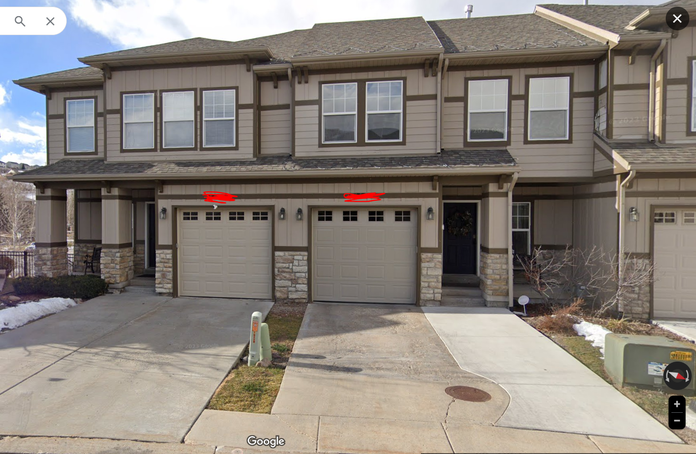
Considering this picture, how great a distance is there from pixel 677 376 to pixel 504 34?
9167mm

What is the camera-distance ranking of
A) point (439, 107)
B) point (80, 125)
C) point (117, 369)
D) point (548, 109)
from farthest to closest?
point (80, 125)
point (548, 109)
point (439, 107)
point (117, 369)

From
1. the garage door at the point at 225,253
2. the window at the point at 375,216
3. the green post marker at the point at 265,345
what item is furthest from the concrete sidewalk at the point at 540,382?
the garage door at the point at 225,253

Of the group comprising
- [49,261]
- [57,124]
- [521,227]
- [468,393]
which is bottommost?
[468,393]

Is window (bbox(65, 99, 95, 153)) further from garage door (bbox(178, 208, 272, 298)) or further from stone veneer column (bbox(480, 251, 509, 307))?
stone veneer column (bbox(480, 251, 509, 307))

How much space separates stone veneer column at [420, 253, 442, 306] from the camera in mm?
9258

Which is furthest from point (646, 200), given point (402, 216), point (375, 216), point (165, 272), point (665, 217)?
point (165, 272)

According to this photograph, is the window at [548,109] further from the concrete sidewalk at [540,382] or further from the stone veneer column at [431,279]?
the concrete sidewalk at [540,382]

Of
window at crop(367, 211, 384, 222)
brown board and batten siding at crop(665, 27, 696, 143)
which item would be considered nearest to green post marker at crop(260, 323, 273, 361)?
A: window at crop(367, 211, 384, 222)

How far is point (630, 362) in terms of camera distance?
16.3 feet

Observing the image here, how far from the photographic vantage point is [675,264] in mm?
8281

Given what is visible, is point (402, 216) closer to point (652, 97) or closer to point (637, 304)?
point (637, 304)

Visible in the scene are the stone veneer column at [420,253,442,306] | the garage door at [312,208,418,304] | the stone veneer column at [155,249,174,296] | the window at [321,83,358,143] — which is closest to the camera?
the stone veneer column at [420,253,442,306]

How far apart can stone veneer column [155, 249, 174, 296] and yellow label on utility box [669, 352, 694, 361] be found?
10021 mm

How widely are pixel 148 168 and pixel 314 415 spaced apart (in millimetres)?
8354
